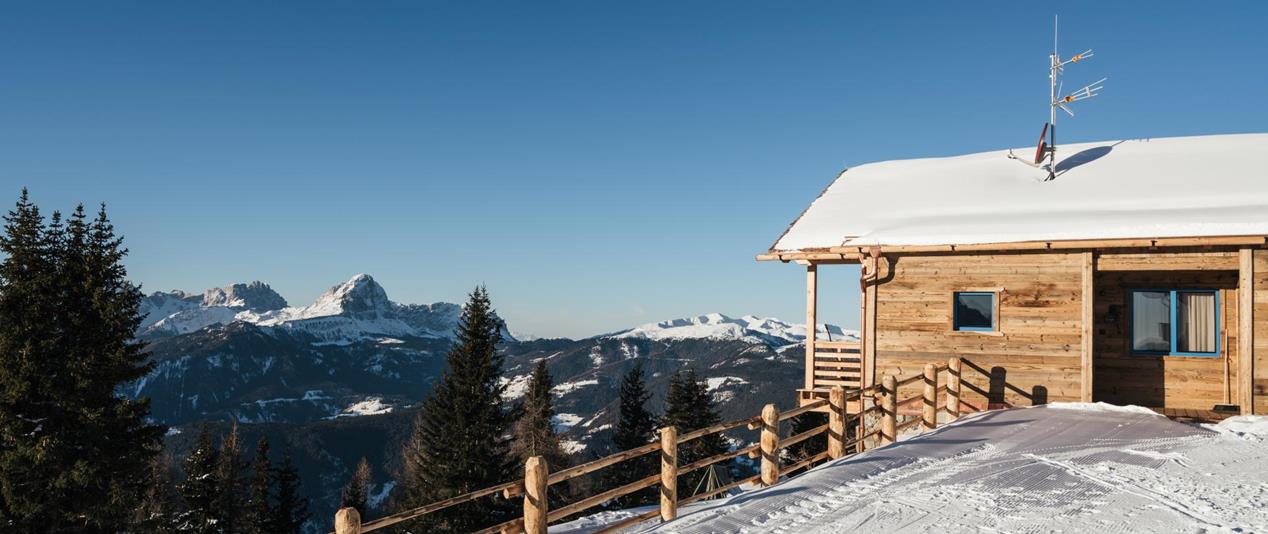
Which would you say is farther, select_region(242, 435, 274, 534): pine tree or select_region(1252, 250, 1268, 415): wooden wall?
select_region(242, 435, 274, 534): pine tree

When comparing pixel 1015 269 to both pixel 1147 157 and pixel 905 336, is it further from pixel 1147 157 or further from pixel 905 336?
pixel 1147 157

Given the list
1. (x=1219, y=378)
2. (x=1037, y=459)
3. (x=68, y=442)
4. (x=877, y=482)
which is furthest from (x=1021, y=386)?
(x=68, y=442)

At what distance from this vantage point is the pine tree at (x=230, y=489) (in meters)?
41.0

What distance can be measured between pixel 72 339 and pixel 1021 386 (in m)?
23.7

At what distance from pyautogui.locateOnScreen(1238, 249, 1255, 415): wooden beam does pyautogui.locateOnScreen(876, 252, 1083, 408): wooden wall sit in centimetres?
240

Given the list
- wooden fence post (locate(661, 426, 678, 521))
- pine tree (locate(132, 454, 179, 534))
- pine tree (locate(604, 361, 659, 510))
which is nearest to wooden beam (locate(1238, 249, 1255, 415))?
wooden fence post (locate(661, 426, 678, 521))

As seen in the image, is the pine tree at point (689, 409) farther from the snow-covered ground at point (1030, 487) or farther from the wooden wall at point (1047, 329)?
the snow-covered ground at point (1030, 487)

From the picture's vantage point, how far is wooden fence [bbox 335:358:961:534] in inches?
289

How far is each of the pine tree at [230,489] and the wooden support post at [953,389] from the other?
36.3 meters

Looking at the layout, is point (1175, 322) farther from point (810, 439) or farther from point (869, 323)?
point (810, 439)

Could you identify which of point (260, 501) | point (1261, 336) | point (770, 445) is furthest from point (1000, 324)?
point (260, 501)

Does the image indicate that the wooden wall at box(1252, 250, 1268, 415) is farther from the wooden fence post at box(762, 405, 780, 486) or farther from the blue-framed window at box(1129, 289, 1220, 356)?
the wooden fence post at box(762, 405, 780, 486)

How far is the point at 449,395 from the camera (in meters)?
33.8

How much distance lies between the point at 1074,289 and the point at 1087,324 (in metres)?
0.66
